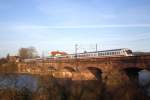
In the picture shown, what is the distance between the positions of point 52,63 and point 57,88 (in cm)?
4375

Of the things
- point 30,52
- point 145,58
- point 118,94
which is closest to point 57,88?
point 118,94

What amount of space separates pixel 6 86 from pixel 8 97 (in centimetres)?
113

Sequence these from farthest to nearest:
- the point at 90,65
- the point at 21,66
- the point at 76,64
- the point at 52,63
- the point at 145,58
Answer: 1. the point at 21,66
2. the point at 52,63
3. the point at 76,64
4. the point at 90,65
5. the point at 145,58

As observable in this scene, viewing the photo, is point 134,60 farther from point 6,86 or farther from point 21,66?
point 21,66

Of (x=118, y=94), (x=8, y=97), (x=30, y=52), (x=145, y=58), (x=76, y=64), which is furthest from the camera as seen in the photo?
(x=30, y=52)

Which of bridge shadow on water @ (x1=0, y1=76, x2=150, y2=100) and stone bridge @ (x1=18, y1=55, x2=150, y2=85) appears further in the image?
stone bridge @ (x1=18, y1=55, x2=150, y2=85)

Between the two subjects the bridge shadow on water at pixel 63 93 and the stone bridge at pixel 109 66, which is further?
the stone bridge at pixel 109 66

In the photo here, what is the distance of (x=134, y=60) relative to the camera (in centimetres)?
3728

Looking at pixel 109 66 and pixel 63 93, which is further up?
pixel 109 66

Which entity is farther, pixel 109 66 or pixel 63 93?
pixel 109 66

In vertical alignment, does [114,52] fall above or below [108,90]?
above

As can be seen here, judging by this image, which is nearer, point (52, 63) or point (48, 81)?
point (48, 81)

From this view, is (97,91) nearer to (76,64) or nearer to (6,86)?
(6,86)

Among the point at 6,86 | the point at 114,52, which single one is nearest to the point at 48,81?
the point at 6,86
